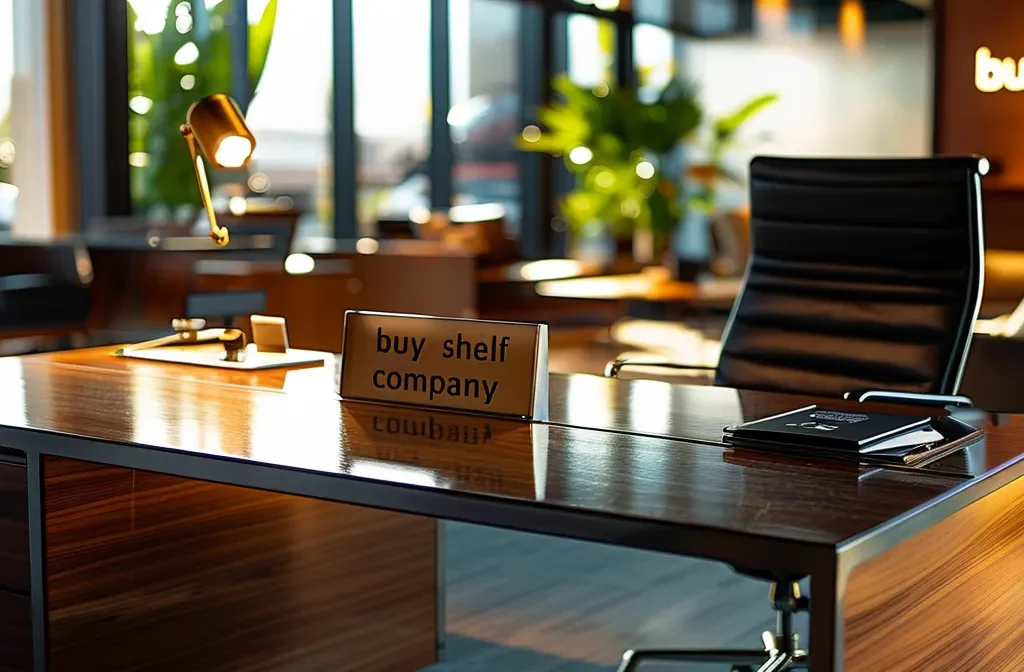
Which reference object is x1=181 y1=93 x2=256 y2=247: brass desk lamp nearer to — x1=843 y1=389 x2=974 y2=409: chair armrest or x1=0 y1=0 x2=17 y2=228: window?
x1=843 y1=389 x2=974 y2=409: chair armrest

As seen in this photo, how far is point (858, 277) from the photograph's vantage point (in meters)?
2.79

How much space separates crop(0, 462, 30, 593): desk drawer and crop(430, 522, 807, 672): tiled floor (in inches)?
40.5

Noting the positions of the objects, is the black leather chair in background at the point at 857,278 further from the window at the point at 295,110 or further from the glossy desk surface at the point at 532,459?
the window at the point at 295,110

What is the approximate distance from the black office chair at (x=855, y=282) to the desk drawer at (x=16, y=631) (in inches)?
44.5

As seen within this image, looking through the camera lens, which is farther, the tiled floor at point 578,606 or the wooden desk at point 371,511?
the tiled floor at point 578,606

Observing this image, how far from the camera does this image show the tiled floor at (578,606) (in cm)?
284

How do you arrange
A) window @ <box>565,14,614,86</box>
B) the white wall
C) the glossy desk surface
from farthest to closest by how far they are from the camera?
1. the white wall
2. window @ <box>565,14,614,86</box>
3. the glossy desk surface

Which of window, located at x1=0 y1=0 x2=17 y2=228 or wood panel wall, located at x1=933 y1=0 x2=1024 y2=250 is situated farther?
wood panel wall, located at x1=933 y1=0 x2=1024 y2=250

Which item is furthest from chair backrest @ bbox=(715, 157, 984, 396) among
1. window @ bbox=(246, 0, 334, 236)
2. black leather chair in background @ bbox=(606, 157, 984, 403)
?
window @ bbox=(246, 0, 334, 236)

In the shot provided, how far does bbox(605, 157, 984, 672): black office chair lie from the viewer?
8.65ft

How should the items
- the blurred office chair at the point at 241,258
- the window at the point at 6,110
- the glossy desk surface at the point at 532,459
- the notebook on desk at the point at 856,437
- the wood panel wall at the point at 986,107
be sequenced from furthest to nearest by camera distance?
the wood panel wall at the point at 986,107, the window at the point at 6,110, the blurred office chair at the point at 241,258, the notebook on desk at the point at 856,437, the glossy desk surface at the point at 532,459

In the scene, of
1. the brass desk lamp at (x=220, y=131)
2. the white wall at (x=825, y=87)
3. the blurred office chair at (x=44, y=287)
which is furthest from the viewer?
the white wall at (x=825, y=87)

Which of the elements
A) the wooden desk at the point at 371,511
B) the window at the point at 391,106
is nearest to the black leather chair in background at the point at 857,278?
the wooden desk at the point at 371,511

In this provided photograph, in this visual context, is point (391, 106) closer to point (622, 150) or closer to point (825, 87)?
point (622, 150)
